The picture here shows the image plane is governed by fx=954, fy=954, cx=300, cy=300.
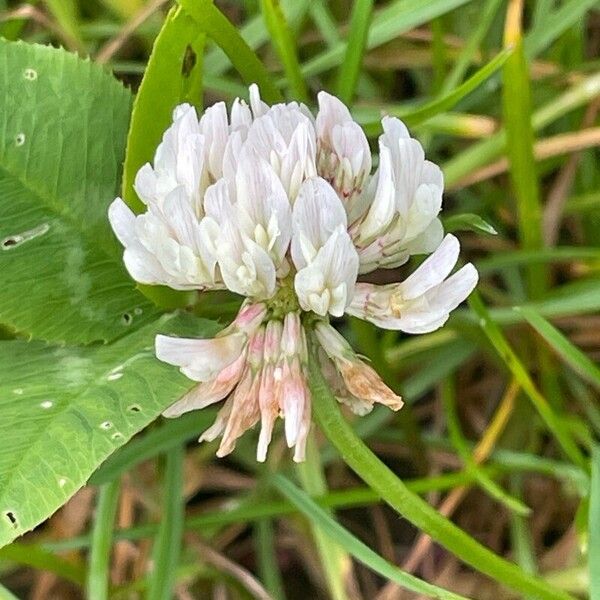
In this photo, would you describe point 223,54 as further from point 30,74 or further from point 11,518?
point 11,518

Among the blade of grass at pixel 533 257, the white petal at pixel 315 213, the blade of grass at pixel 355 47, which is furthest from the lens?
the blade of grass at pixel 533 257

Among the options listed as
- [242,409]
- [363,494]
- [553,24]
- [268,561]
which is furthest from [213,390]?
[553,24]

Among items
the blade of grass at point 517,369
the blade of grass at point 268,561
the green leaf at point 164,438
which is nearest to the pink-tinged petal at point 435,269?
the blade of grass at point 517,369

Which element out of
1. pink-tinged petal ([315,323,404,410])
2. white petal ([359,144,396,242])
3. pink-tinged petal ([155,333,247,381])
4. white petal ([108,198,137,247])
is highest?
white petal ([108,198,137,247])

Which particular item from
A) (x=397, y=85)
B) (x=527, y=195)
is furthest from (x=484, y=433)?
(x=397, y=85)

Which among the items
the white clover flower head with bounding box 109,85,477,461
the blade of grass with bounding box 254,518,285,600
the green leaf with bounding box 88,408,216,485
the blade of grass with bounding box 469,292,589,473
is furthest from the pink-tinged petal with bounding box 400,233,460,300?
the blade of grass with bounding box 254,518,285,600

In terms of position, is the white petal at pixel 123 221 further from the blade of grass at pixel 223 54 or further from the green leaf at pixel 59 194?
the blade of grass at pixel 223 54

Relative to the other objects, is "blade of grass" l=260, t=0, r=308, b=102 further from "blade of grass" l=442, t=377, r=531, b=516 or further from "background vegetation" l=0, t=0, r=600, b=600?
"blade of grass" l=442, t=377, r=531, b=516
